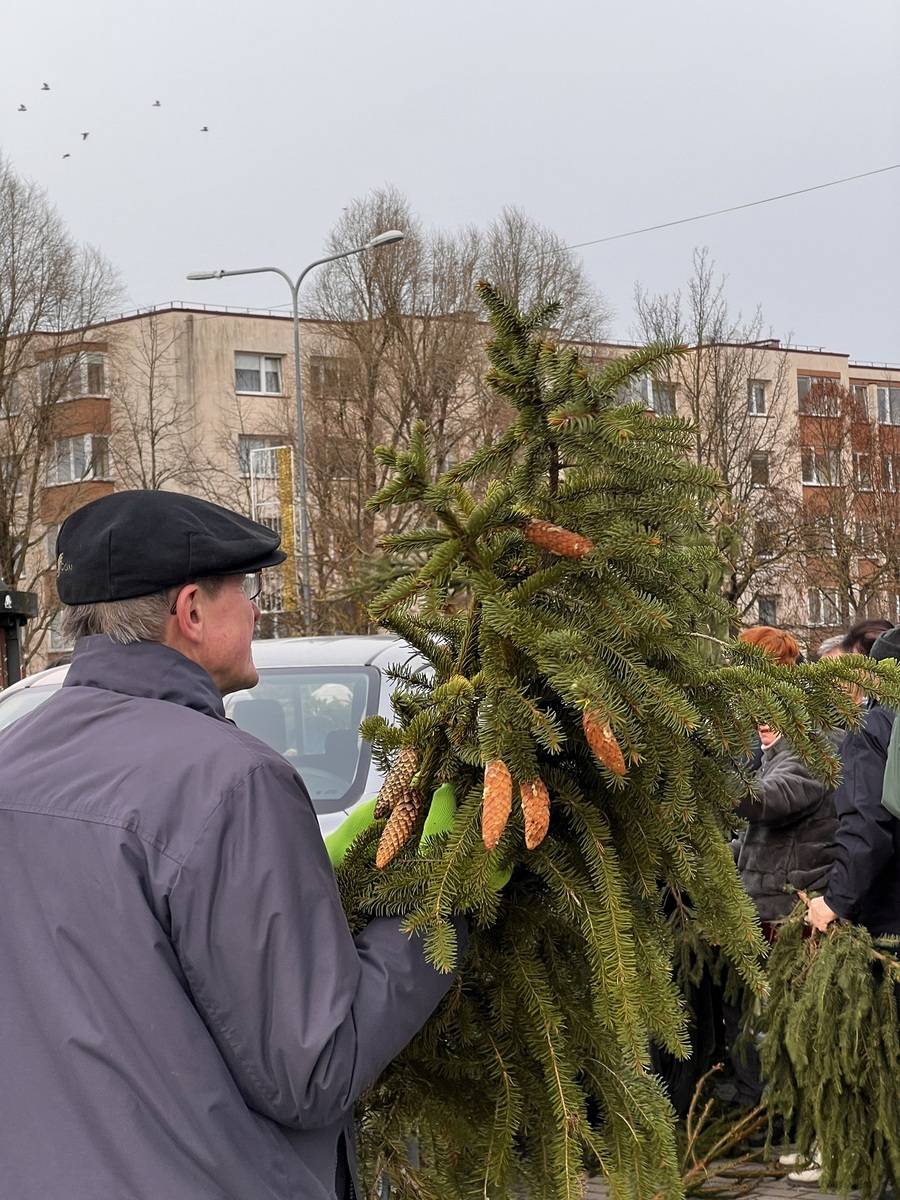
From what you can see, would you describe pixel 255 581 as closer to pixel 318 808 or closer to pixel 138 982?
pixel 138 982

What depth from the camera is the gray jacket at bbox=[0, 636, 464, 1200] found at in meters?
1.83

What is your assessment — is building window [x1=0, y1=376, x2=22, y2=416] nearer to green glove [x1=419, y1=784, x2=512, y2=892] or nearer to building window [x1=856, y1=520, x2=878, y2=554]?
building window [x1=856, y1=520, x2=878, y2=554]

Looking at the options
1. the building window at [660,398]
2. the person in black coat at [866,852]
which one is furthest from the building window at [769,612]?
the building window at [660,398]

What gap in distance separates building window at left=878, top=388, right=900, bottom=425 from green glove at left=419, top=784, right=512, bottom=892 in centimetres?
3827

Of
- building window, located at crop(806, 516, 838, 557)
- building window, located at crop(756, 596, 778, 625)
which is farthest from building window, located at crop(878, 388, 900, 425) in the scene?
building window, located at crop(756, 596, 778, 625)

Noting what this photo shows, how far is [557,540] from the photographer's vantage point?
83.8 inches

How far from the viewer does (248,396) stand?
45.2 metres

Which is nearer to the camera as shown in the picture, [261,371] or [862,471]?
[862,471]

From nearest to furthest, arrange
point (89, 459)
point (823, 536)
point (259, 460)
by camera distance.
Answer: point (823, 536) < point (259, 460) < point (89, 459)

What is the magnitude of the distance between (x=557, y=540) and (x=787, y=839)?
3966 millimetres

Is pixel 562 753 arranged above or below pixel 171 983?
above

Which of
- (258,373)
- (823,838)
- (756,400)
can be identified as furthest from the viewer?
(258,373)

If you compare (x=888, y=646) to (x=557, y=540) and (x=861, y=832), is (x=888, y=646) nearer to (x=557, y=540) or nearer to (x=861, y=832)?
(x=861, y=832)

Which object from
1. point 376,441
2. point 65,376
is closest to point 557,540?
point 376,441
